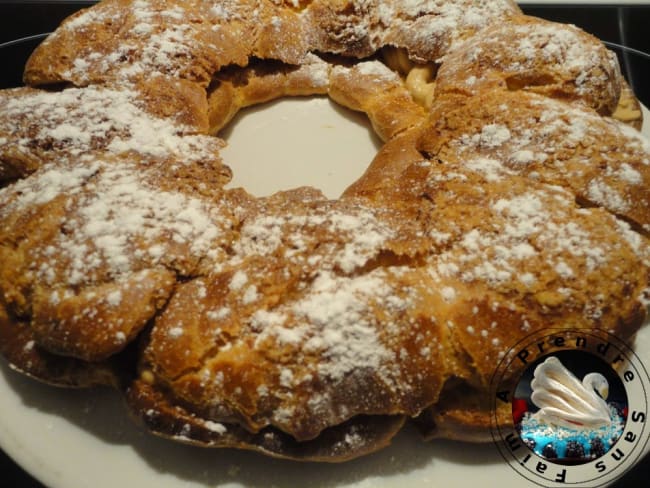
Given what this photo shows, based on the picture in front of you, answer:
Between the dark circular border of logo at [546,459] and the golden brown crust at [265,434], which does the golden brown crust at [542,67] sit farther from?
the golden brown crust at [265,434]

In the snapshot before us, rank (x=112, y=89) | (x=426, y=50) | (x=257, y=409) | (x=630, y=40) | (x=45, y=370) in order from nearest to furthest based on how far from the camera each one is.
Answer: (x=257, y=409)
(x=45, y=370)
(x=112, y=89)
(x=426, y=50)
(x=630, y=40)

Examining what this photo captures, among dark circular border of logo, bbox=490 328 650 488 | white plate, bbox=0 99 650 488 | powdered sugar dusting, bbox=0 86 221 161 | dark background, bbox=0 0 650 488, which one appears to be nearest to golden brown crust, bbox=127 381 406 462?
white plate, bbox=0 99 650 488

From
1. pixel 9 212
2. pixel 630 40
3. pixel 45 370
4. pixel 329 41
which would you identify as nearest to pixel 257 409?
pixel 45 370

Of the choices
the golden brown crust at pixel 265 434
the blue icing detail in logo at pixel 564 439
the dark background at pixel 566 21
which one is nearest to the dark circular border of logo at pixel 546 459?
the blue icing detail in logo at pixel 564 439

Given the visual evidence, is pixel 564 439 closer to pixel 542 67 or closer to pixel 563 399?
pixel 563 399

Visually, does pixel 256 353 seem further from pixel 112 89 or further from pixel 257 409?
pixel 112 89

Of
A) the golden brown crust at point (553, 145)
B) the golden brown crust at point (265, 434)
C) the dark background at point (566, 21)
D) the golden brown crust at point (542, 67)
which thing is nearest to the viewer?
the golden brown crust at point (265, 434)
